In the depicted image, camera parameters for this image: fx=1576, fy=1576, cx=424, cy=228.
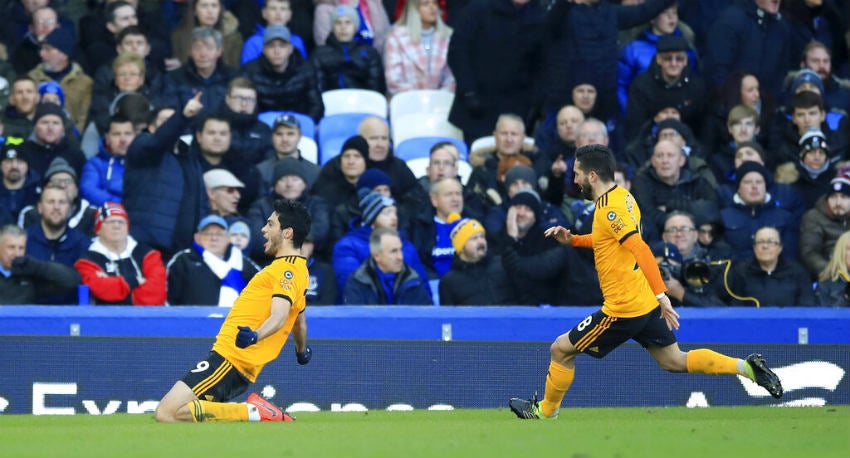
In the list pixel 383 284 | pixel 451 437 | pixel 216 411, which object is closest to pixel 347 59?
pixel 383 284

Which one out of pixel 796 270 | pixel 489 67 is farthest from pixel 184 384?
pixel 489 67

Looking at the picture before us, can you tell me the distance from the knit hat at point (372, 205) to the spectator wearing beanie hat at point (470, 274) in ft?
2.14

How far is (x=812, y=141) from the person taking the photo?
1409 centimetres

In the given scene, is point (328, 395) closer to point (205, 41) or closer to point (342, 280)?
point (342, 280)

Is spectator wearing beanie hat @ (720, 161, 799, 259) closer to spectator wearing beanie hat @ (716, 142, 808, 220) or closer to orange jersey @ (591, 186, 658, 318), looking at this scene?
spectator wearing beanie hat @ (716, 142, 808, 220)

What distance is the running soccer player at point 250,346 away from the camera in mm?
9531

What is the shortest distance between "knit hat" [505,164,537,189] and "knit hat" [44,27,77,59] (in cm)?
460

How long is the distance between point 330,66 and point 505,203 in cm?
300

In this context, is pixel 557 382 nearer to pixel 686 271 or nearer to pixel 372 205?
pixel 686 271

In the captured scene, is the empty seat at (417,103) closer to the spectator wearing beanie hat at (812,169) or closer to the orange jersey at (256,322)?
the spectator wearing beanie hat at (812,169)

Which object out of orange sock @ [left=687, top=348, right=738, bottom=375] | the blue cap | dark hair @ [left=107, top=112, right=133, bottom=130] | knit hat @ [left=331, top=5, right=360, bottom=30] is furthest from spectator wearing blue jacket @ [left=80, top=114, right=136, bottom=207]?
orange sock @ [left=687, top=348, right=738, bottom=375]

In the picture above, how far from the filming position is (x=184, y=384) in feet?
31.4

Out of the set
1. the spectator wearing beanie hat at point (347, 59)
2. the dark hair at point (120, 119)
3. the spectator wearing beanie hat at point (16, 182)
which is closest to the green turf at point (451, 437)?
the spectator wearing beanie hat at point (16, 182)

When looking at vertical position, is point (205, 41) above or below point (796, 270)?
above
